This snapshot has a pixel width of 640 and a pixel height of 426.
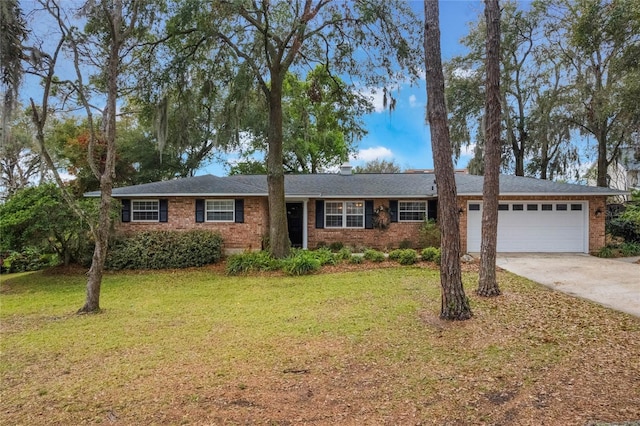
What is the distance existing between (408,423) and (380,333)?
7.37 ft

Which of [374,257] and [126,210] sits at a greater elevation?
[126,210]

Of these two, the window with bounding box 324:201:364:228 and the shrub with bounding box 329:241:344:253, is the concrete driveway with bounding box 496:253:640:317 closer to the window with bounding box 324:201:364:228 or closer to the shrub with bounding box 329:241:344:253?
the window with bounding box 324:201:364:228

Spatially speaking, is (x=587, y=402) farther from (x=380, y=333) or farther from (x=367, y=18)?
(x=367, y=18)

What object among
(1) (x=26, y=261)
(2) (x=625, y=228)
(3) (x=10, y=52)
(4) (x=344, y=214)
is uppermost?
(3) (x=10, y=52)

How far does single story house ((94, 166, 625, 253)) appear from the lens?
13.1 metres

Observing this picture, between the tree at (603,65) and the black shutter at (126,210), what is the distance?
54.8ft

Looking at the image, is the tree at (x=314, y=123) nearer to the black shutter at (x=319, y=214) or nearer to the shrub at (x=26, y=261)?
the black shutter at (x=319, y=214)

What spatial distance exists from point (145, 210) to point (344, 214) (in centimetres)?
764

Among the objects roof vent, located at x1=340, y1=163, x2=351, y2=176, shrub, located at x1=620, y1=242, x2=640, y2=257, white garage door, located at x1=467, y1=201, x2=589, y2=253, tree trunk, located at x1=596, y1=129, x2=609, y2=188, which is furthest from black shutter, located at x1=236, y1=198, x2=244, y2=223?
tree trunk, located at x1=596, y1=129, x2=609, y2=188

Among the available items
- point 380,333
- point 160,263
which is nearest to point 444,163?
point 380,333

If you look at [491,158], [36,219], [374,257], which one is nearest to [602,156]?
[374,257]

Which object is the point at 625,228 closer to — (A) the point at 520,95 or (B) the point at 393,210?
(A) the point at 520,95

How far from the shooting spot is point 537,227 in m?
13.4

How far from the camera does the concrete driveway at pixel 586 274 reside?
22.5ft
